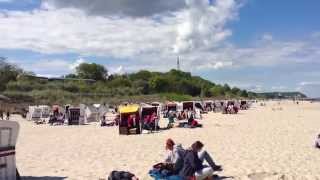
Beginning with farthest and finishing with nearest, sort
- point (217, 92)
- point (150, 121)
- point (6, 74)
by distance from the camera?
point (217, 92), point (6, 74), point (150, 121)

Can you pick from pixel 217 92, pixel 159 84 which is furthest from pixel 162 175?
pixel 217 92

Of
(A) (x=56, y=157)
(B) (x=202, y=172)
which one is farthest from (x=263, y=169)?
(A) (x=56, y=157)

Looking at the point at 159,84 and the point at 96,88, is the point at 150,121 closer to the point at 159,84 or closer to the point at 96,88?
the point at 96,88

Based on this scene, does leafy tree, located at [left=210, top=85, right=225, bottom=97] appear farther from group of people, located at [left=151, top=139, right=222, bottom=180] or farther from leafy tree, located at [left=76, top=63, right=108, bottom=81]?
group of people, located at [left=151, top=139, right=222, bottom=180]

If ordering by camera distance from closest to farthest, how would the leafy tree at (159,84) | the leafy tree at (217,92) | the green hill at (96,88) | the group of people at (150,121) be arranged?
the group of people at (150,121)
the green hill at (96,88)
the leafy tree at (159,84)
the leafy tree at (217,92)

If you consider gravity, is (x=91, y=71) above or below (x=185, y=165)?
above

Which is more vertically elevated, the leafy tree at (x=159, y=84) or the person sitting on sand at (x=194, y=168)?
the leafy tree at (x=159, y=84)

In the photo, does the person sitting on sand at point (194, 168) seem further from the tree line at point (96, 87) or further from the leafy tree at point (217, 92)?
the leafy tree at point (217, 92)

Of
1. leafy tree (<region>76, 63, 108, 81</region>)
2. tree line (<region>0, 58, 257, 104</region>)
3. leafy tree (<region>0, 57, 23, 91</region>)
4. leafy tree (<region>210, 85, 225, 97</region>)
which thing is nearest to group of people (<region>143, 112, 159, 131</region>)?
tree line (<region>0, 58, 257, 104</region>)

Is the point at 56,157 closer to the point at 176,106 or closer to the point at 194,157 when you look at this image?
the point at 194,157

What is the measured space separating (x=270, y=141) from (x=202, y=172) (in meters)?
9.33

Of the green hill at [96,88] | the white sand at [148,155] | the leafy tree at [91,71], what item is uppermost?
the leafy tree at [91,71]

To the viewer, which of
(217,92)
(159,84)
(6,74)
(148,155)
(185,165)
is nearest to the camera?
(185,165)

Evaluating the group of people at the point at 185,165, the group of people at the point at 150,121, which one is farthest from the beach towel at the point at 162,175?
the group of people at the point at 150,121
